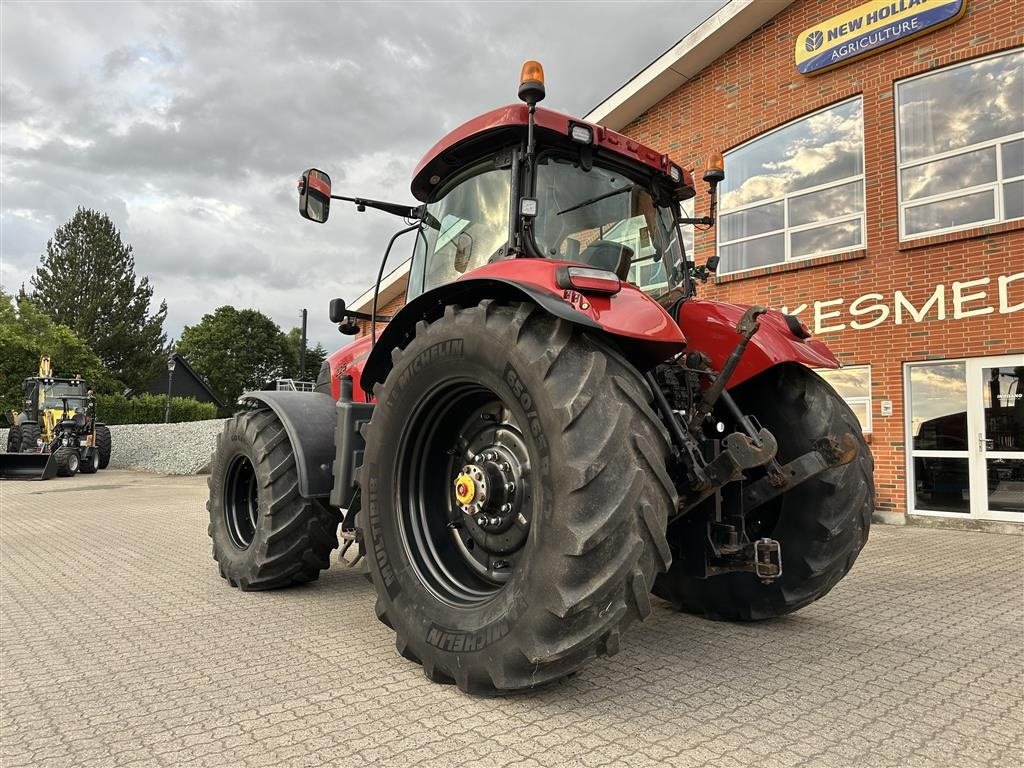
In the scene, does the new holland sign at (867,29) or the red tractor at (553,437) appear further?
the new holland sign at (867,29)

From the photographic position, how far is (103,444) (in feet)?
70.5

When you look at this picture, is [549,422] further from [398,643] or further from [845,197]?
[845,197]

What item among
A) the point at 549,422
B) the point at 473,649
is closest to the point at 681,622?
the point at 473,649

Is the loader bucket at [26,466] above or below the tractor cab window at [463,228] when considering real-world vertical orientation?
below

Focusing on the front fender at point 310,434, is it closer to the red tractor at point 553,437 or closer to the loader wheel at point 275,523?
the red tractor at point 553,437

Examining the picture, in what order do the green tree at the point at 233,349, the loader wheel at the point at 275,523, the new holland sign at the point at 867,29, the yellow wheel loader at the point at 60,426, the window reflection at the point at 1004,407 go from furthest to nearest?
the green tree at the point at 233,349
the yellow wheel loader at the point at 60,426
the new holland sign at the point at 867,29
the window reflection at the point at 1004,407
the loader wheel at the point at 275,523

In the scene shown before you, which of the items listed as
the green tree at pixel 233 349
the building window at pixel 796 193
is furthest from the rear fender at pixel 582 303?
the green tree at pixel 233 349

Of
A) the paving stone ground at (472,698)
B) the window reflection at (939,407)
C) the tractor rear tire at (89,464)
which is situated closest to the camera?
the paving stone ground at (472,698)

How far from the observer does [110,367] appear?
146 feet

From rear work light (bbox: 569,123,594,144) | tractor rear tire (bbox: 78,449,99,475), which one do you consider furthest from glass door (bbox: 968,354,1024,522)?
tractor rear tire (bbox: 78,449,99,475)

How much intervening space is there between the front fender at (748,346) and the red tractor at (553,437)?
0.01 m

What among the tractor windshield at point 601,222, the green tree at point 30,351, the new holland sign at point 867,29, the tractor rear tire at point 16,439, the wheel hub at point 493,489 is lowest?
the tractor rear tire at point 16,439

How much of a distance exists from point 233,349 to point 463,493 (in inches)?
2295

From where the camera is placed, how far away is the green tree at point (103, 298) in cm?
4428
